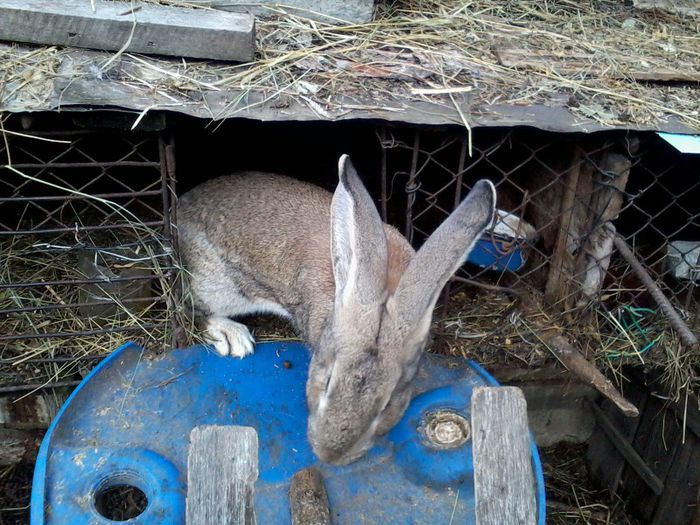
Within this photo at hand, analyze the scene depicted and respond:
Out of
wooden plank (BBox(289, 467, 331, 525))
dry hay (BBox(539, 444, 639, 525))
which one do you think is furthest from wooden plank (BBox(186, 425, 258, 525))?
dry hay (BBox(539, 444, 639, 525))

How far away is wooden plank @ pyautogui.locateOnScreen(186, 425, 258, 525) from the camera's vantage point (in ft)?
6.53

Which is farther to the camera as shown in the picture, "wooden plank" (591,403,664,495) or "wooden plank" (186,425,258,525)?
"wooden plank" (591,403,664,495)

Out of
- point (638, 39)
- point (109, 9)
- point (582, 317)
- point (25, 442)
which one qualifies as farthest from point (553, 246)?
point (25, 442)

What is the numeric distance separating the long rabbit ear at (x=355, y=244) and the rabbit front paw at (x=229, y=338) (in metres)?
1.01

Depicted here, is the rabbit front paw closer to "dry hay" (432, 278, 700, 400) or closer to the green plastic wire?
"dry hay" (432, 278, 700, 400)

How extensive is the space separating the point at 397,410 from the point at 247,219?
4.59 feet

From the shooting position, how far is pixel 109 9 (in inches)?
120

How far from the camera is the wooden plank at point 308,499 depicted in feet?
8.98

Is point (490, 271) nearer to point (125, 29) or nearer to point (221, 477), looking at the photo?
point (125, 29)

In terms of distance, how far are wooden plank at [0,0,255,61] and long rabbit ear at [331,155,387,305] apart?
80 cm

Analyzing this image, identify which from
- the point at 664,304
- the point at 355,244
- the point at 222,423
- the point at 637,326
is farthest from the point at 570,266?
the point at 222,423

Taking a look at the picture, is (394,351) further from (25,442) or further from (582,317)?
(25,442)

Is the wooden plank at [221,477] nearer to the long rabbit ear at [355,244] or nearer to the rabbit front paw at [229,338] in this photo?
the long rabbit ear at [355,244]

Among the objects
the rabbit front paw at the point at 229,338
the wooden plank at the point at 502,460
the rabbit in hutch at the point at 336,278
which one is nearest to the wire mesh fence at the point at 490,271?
the rabbit front paw at the point at 229,338
